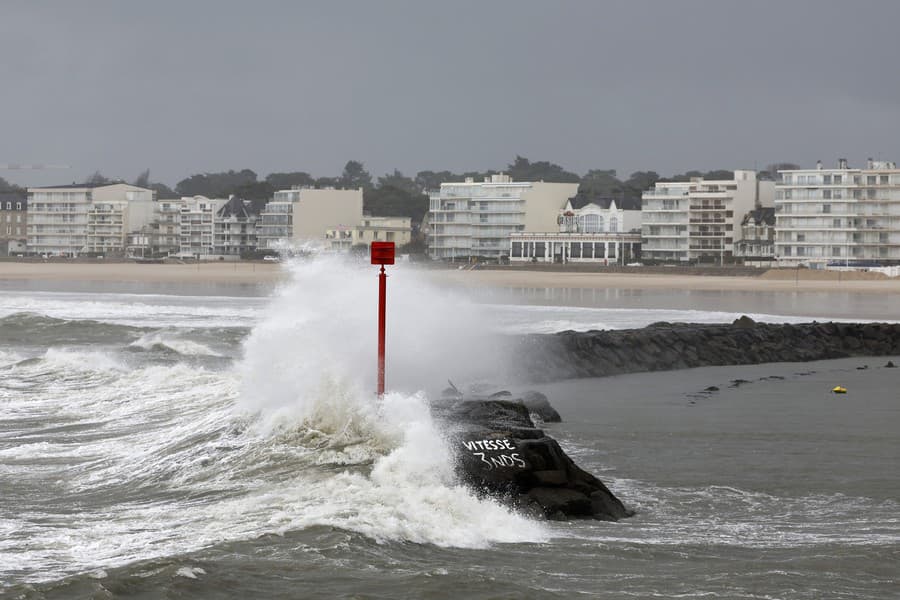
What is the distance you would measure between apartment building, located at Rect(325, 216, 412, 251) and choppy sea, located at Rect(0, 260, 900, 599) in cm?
10815

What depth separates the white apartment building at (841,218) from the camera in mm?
109688

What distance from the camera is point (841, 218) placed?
111 metres

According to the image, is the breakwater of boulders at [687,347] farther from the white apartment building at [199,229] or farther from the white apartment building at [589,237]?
the white apartment building at [199,229]

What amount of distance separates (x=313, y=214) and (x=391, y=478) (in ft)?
429

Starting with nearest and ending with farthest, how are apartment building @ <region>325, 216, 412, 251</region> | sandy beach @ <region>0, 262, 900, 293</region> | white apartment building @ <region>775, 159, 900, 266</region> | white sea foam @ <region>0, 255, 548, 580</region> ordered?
1. white sea foam @ <region>0, 255, 548, 580</region>
2. sandy beach @ <region>0, 262, 900, 293</region>
3. white apartment building @ <region>775, 159, 900, 266</region>
4. apartment building @ <region>325, 216, 412, 251</region>

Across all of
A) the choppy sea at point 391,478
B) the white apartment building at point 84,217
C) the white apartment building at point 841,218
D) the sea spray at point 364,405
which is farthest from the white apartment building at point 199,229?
the sea spray at point 364,405

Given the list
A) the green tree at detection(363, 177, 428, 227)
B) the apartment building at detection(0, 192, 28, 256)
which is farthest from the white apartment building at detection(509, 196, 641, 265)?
the apartment building at detection(0, 192, 28, 256)

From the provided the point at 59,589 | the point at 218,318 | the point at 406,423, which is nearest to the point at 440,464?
the point at 406,423

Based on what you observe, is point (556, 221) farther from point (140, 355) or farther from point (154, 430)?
point (154, 430)

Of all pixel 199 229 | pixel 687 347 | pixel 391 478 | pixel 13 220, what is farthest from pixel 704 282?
pixel 13 220

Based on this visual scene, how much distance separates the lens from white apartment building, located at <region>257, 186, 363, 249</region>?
139625 mm

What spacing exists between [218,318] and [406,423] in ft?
104

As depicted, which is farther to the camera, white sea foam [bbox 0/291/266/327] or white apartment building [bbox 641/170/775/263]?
white apartment building [bbox 641/170/775/263]

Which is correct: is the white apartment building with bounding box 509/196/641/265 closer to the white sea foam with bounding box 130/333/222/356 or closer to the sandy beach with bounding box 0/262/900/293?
the sandy beach with bounding box 0/262/900/293
